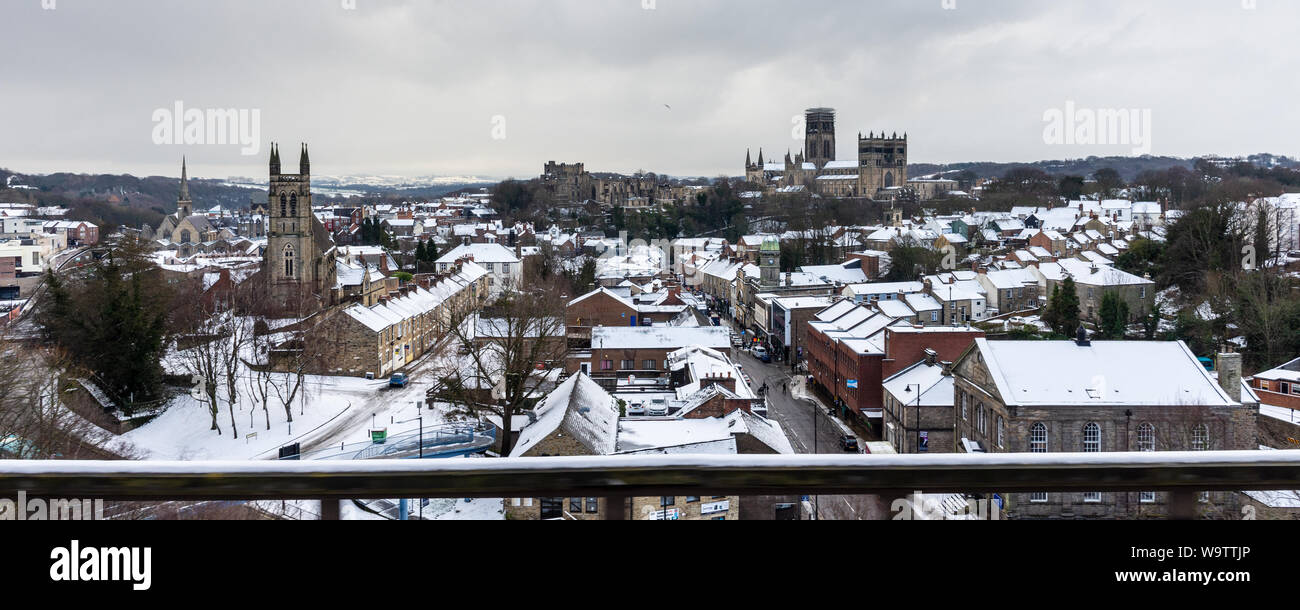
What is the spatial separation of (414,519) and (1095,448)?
31.3 feet

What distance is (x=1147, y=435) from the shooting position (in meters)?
9.09

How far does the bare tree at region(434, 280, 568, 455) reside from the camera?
11734 mm

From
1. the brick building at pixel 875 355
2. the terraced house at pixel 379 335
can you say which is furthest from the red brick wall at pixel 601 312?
the brick building at pixel 875 355

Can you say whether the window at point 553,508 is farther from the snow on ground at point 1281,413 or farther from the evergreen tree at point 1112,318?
the evergreen tree at point 1112,318

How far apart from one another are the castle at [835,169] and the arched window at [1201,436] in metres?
51.6

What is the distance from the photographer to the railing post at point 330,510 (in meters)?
1.21

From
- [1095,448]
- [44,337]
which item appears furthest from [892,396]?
[44,337]

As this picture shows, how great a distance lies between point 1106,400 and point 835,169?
59.5 metres

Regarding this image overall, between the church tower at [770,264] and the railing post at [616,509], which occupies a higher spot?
the church tower at [770,264]

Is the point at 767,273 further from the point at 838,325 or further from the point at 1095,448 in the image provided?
the point at 1095,448

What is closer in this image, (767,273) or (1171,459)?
(1171,459)

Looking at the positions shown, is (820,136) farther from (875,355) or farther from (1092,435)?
(1092,435)

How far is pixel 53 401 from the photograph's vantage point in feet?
29.7
